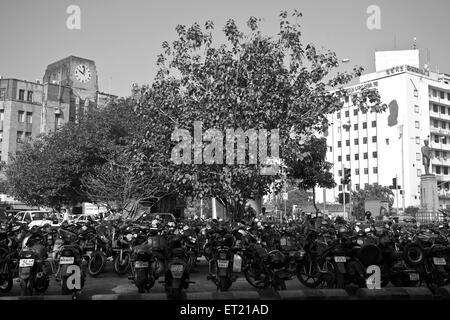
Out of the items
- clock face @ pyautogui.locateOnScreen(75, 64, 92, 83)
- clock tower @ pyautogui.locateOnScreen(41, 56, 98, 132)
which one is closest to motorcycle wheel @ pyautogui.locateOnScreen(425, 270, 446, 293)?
clock tower @ pyautogui.locateOnScreen(41, 56, 98, 132)

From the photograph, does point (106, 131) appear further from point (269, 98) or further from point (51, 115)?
A: point (51, 115)

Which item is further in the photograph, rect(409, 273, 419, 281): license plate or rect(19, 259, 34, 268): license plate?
rect(409, 273, 419, 281): license plate

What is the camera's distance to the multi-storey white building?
2810 inches

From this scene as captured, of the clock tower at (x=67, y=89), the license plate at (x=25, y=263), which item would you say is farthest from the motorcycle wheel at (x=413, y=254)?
the clock tower at (x=67, y=89)

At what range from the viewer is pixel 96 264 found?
35.9 ft

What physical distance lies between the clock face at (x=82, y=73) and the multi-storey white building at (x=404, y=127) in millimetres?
37283

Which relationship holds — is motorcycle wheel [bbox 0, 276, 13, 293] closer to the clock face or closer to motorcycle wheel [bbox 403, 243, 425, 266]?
motorcycle wheel [bbox 403, 243, 425, 266]

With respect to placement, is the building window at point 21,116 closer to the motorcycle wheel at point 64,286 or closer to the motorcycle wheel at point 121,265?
the motorcycle wheel at point 121,265

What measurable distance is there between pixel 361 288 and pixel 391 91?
69.8 metres

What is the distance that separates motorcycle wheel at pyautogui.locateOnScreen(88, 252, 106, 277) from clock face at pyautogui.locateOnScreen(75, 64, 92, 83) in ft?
172

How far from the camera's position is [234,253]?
883cm

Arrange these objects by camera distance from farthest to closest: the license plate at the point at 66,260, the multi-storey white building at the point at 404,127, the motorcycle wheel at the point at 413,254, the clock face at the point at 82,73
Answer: the multi-storey white building at the point at 404,127 → the clock face at the point at 82,73 → the motorcycle wheel at the point at 413,254 → the license plate at the point at 66,260

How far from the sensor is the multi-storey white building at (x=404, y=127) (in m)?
71.4

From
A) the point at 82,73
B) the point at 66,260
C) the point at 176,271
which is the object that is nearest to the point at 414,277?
the point at 176,271
